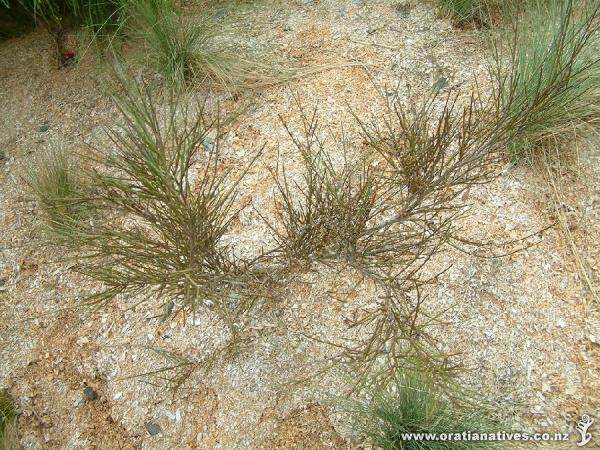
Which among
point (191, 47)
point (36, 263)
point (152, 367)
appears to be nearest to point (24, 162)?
point (36, 263)

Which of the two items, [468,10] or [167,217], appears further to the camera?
[468,10]

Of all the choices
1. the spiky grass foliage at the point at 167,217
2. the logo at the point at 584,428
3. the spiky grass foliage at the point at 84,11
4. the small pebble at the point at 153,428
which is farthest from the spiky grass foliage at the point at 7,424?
the logo at the point at 584,428

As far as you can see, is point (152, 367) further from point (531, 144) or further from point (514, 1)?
point (514, 1)

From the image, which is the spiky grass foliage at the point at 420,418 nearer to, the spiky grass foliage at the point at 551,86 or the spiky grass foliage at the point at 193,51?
the spiky grass foliage at the point at 551,86

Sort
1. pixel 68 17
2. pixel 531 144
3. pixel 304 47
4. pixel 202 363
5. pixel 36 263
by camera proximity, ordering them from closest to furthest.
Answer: pixel 202 363, pixel 531 144, pixel 36 263, pixel 304 47, pixel 68 17

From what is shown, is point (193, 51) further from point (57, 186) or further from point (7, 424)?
point (7, 424)

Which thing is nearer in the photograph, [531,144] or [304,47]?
[531,144]

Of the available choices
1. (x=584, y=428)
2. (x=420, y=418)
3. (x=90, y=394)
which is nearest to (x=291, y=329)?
(x=420, y=418)
